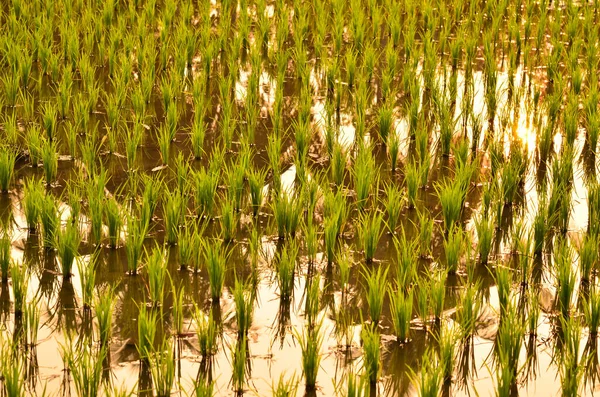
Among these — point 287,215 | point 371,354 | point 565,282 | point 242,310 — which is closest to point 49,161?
point 287,215

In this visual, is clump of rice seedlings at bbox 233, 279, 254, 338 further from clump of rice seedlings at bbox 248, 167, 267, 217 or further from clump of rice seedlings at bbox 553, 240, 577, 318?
clump of rice seedlings at bbox 553, 240, 577, 318

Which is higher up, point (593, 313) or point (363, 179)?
point (363, 179)

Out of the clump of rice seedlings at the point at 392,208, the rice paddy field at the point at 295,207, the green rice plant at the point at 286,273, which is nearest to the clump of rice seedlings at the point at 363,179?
the rice paddy field at the point at 295,207

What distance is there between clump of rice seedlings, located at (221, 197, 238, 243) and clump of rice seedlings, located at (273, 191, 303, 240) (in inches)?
6.4

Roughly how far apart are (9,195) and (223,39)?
228cm

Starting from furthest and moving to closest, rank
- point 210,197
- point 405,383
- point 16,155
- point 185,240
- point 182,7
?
point 182,7 < point 16,155 < point 210,197 < point 185,240 < point 405,383

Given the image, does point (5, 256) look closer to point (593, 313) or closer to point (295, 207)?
point (295, 207)

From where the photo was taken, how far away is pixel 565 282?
324cm

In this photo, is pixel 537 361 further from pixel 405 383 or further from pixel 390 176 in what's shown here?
pixel 390 176

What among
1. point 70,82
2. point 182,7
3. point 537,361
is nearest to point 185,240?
point 537,361

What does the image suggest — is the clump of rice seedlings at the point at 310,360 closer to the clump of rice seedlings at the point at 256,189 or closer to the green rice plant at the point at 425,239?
Answer: the green rice plant at the point at 425,239

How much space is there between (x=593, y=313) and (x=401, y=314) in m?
0.59

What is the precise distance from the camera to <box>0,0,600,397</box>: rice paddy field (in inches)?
118

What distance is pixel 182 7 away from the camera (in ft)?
21.5
